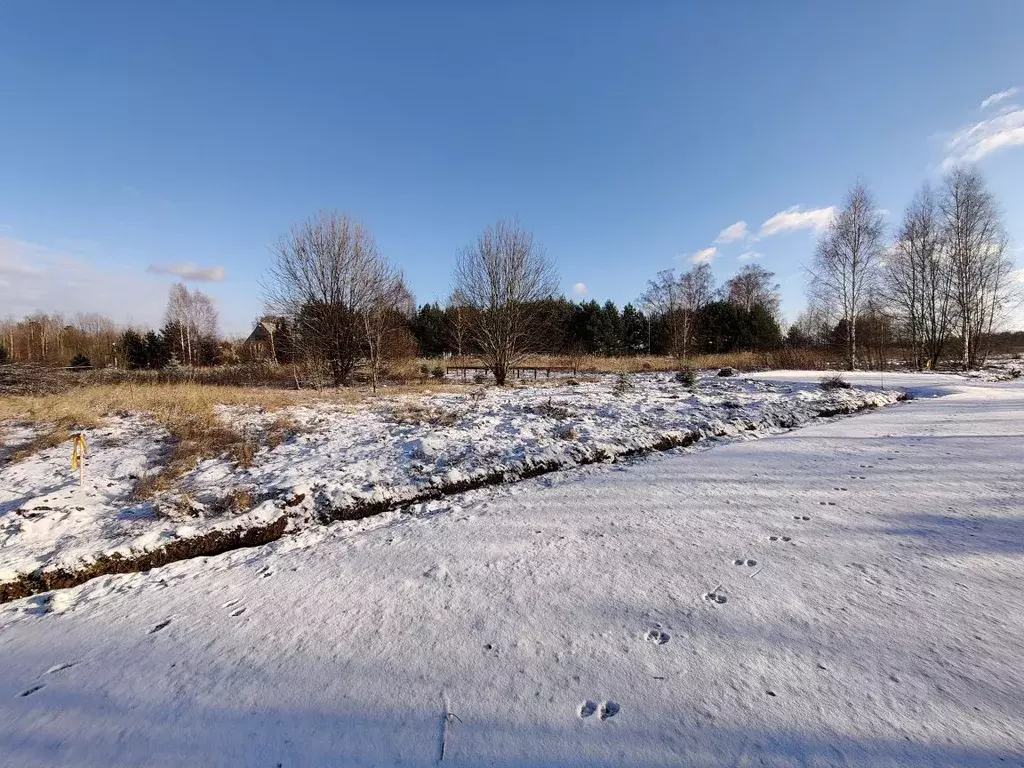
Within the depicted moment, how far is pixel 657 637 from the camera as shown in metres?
2.17

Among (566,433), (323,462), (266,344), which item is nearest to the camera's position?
(323,462)

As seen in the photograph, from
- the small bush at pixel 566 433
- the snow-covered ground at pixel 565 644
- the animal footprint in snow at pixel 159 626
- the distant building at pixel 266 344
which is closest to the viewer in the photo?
the snow-covered ground at pixel 565 644

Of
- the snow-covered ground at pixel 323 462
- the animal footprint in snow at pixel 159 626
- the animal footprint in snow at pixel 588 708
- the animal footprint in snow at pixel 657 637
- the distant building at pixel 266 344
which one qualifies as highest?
the distant building at pixel 266 344

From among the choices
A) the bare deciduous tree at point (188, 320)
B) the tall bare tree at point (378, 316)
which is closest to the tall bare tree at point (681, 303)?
the tall bare tree at point (378, 316)

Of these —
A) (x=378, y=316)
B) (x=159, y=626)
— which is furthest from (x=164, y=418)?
(x=378, y=316)

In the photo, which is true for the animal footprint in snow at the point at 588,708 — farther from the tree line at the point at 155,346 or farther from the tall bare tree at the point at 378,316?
the tree line at the point at 155,346

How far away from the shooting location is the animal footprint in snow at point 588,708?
5.69 feet

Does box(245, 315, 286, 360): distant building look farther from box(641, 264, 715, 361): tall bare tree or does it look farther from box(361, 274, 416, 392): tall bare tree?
box(641, 264, 715, 361): tall bare tree

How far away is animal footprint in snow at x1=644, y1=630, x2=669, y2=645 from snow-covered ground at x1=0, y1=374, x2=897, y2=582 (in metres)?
3.09

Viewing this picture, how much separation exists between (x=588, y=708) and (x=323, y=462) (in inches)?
182

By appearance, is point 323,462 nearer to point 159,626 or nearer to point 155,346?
point 159,626

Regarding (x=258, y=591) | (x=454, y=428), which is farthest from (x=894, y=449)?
(x=258, y=591)

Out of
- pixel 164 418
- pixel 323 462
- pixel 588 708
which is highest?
pixel 164 418

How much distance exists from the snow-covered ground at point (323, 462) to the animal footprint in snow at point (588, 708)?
3186 millimetres
